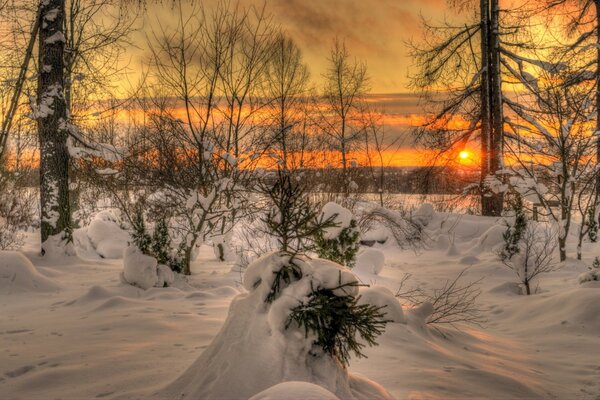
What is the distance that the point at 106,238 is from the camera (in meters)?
14.2

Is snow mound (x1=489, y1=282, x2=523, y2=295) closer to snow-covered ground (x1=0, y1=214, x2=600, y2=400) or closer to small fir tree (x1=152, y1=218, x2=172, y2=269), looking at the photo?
snow-covered ground (x1=0, y1=214, x2=600, y2=400)

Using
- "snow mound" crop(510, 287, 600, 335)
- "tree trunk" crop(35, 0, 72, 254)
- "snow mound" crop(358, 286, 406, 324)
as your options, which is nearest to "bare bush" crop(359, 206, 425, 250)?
"snow mound" crop(510, 287, 600, 335)

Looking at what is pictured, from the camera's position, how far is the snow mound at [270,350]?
3090 mm

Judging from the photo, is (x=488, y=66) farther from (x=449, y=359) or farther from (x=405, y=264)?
(x=449, y=359)

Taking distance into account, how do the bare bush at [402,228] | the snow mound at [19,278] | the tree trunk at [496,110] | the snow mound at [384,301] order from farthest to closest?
1. the tree trunk at [496,110]
2. the bare bush at [402,228]
3. the snow mound at [19,278]
4. the snow mound at [384,301]

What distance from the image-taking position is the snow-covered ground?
416 cm

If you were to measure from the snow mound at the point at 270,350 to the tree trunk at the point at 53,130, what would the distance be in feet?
28.4

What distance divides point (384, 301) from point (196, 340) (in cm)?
220

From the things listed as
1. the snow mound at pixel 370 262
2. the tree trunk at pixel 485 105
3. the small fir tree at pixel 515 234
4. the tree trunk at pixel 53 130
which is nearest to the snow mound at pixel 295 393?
the snow mound at pixel 370 262

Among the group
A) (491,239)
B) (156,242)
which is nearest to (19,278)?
(156,242)

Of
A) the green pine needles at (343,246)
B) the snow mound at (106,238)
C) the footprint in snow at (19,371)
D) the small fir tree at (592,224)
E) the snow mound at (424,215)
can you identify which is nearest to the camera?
the footprint in snow at (19,371)

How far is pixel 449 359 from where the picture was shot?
5.21 m

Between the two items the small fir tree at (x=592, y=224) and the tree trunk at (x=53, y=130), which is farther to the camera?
the small fir tree at (x=592, y=224)

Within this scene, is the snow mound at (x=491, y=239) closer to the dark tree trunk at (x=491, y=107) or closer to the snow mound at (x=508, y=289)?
the dark tree trunk at (x=491, y=107)
